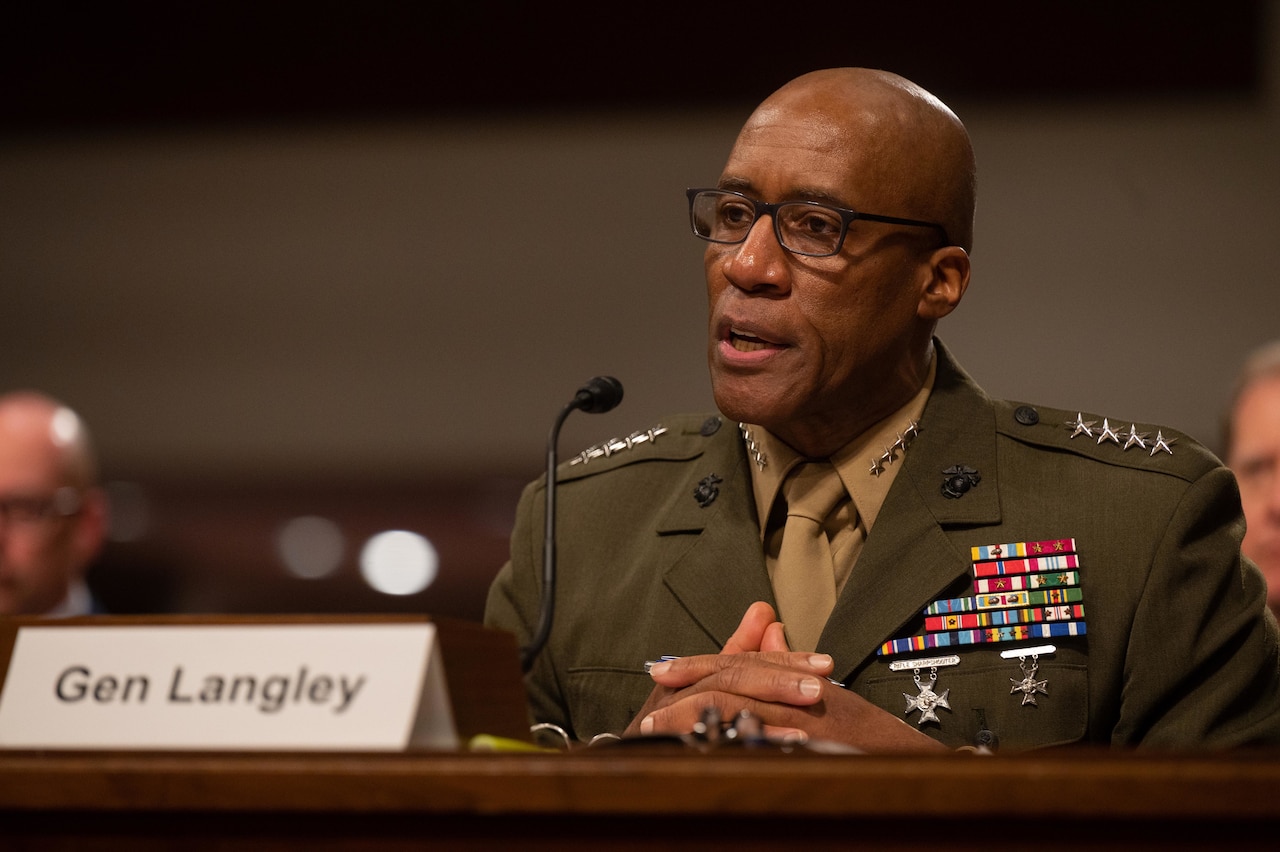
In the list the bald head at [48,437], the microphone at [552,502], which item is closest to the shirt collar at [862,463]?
the microphone at [552,502]

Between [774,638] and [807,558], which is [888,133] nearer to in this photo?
[807,558]

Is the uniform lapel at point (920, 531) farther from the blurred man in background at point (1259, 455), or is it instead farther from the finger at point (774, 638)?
the blurred man in background at point (1259, 455)

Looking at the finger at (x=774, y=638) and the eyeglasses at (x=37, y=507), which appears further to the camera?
the eyeglasses at (x=37, y=507)

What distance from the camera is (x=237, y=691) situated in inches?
40.0

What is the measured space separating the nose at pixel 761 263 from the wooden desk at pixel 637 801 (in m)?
0.95

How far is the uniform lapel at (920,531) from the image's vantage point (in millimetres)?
1705

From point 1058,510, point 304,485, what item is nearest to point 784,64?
point 304,485

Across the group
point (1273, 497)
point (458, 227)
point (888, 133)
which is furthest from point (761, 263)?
point (458, 227)

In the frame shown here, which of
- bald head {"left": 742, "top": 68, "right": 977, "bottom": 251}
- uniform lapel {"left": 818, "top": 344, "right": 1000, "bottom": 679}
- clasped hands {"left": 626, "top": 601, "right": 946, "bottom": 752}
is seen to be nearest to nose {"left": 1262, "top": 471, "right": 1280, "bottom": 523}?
uniform lapel {"left": 818, "top": 344, "right": 1000, "bottom": 679}

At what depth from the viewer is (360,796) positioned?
0.90 m

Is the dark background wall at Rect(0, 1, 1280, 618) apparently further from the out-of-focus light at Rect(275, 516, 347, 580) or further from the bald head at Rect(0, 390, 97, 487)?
Result: the bald head at Rect(0, 390, 97, 487)

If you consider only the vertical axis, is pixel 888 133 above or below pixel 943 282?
above

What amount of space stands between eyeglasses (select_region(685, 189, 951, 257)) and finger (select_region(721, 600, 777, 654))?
1.61 feet

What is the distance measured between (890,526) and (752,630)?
304mm
